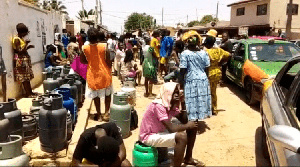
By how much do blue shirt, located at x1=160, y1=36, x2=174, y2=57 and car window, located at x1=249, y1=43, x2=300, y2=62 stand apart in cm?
264

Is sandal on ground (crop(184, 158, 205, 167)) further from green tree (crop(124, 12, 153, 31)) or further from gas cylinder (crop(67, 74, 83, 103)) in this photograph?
green tree (crop(124, 12, 153, 31))

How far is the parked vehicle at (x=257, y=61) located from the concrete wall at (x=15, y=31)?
6.04 meters

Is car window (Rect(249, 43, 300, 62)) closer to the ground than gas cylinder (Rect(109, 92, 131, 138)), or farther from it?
farther from it

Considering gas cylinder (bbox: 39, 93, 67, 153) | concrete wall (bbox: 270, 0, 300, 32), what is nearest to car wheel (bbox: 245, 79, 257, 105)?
gas cylinder (bbox: 39, 93, 67, 153)

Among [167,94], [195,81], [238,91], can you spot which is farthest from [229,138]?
[238,91]

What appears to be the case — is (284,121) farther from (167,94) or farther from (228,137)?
(228,137)

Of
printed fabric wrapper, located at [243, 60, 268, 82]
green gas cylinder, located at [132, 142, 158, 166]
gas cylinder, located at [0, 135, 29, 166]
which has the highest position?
printed fabric wrapper, located at [243, 60, 268, 82]

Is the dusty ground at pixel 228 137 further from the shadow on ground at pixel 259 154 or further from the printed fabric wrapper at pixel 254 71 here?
the printed fabric wrapper at pixel 254 71

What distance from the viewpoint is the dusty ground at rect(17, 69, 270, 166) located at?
4547mm

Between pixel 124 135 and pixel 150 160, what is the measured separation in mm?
1773

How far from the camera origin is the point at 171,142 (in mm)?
3525

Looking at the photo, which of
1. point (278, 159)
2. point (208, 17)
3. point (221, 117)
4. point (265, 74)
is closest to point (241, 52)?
point (265, 74)

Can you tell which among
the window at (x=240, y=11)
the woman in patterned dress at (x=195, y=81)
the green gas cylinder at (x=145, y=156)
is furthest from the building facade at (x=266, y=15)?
the green gas cylinder at (x=145, y=156)

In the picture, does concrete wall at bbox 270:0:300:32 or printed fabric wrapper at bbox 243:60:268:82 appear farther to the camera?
concrete wall at bbox 270:0:300:32
